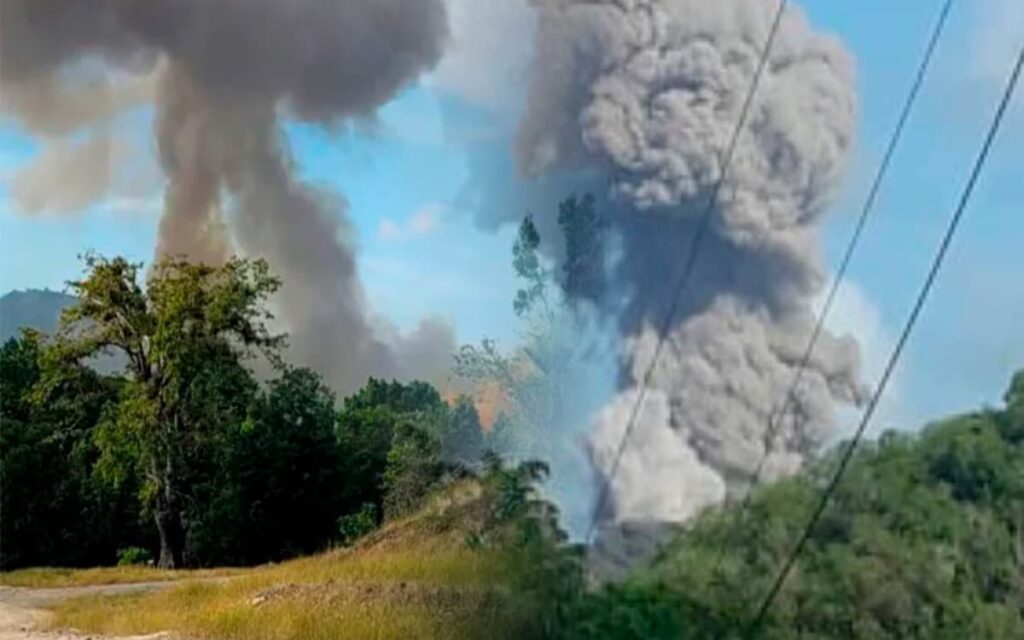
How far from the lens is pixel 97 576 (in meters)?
14.2

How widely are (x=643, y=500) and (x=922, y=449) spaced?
146 cm

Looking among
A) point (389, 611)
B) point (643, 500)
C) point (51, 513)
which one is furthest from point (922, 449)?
point (51, 513)

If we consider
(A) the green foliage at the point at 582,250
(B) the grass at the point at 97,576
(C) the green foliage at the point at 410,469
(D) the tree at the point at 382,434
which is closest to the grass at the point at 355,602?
(C) the green foliage at the point at 410,469

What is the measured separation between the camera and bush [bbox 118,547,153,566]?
52.5ft

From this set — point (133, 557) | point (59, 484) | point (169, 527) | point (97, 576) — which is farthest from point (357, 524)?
point (59, 484)

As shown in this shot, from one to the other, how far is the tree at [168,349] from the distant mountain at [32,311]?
12.2 inches

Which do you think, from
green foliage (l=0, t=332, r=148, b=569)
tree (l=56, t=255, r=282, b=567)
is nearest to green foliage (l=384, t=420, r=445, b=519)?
tree (l=56, t=255, r=282, b=567)

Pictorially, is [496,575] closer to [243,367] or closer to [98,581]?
[98,581]

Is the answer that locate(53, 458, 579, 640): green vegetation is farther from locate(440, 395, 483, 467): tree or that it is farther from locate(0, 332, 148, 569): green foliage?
Result: locate(0, 332, 148, 569): green foliage

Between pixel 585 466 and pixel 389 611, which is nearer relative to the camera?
pixel 585 466

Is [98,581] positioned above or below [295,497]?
below

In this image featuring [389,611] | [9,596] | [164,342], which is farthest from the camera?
[164,342]

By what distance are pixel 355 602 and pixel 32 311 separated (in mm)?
11411

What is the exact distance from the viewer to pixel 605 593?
5.94 meters
